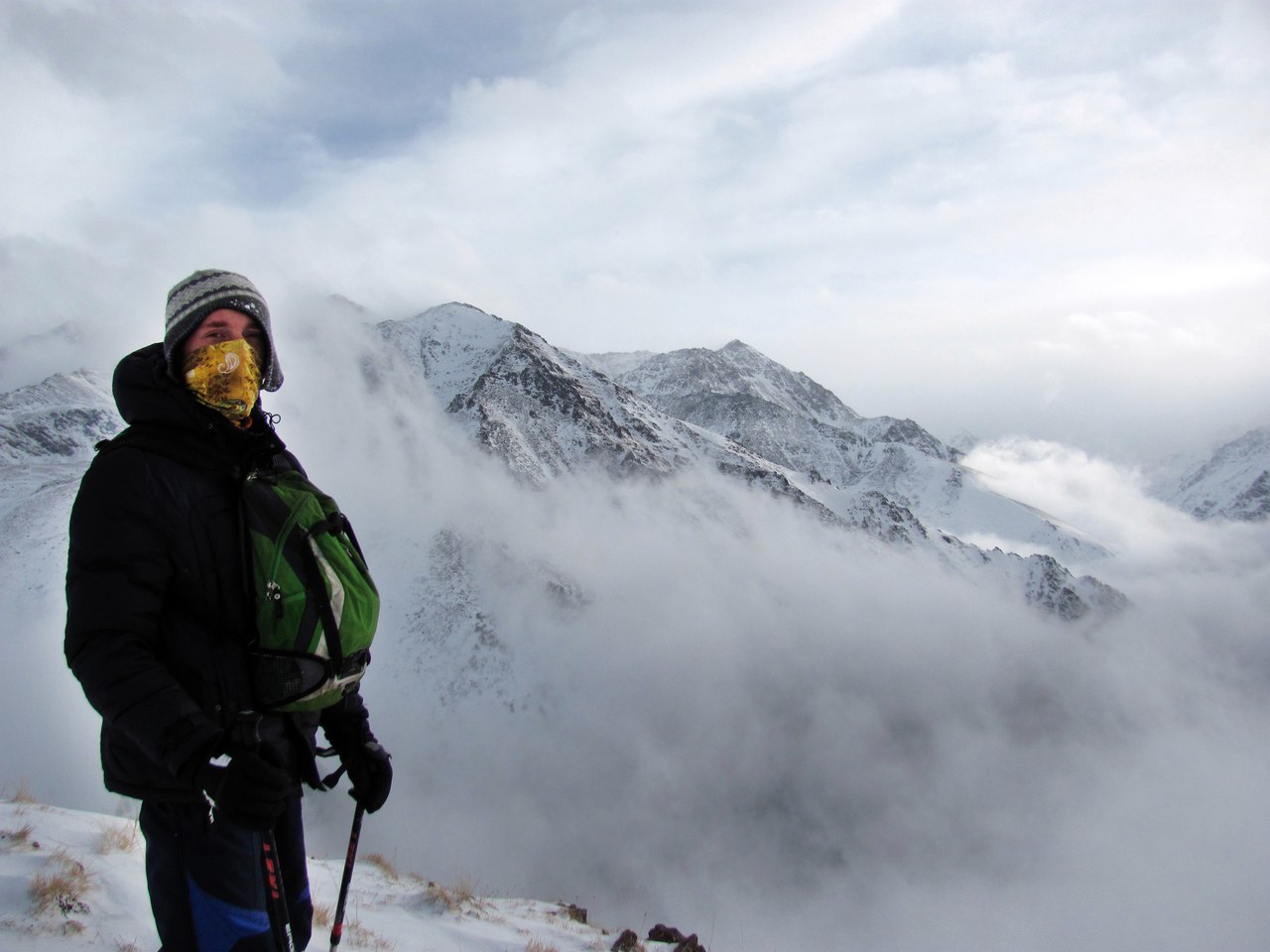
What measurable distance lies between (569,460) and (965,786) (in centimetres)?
12712

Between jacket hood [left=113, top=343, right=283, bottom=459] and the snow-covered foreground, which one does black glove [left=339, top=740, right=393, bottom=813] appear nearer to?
jacket hood [left=113, top=343, right=283, bottom=459]

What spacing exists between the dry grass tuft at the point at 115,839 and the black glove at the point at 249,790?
557 cm

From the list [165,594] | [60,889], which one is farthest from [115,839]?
[165,594]

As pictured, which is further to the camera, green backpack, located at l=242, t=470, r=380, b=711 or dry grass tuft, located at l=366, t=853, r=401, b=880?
dry grass tuft, located at l=366, t=853, r=401, b=880

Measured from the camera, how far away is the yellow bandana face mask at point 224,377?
3.21m

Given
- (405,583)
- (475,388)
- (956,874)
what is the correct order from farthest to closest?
(956,874) < (475,388) < (405,583)

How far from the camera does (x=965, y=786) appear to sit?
168000mm

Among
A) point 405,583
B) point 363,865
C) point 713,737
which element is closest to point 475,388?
point 405,583

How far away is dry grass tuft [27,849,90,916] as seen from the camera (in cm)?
504

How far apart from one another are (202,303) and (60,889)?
497 cm

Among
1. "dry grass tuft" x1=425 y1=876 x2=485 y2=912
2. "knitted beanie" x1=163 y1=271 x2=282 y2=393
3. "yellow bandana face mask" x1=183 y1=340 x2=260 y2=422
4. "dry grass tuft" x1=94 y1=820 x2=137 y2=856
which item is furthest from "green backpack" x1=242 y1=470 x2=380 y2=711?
"dry grass tuft" x1=425 y1=876 x2=485 y2=912

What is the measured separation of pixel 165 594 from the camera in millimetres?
2799

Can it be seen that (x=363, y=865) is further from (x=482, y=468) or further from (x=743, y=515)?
(x=743, y=515)

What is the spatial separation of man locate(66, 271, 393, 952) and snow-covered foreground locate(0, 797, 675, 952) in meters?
2.85
